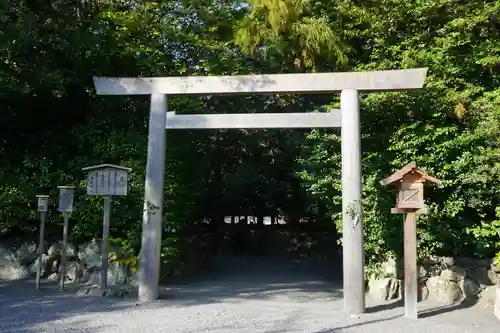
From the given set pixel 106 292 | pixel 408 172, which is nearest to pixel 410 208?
pixel 408 172

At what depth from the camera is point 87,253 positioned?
9453 millimetres

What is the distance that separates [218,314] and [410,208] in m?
3.07

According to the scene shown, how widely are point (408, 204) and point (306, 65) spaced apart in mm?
4479

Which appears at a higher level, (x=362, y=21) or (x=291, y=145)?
(x=362, y=21)

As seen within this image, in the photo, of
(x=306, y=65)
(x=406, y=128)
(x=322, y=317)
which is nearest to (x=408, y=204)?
(x=322, y=317)

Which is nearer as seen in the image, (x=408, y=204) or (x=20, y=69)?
(x=408, y=204)

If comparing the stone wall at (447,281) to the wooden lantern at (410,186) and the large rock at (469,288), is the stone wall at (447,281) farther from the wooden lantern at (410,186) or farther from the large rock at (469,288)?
the wooden lantern at (410,186)

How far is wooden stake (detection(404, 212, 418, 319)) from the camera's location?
6215 millimetres

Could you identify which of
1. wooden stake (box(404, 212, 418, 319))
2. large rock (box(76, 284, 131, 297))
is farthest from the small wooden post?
large rock (box(76, 284, 131, 297))

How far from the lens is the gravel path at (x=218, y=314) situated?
5.61m

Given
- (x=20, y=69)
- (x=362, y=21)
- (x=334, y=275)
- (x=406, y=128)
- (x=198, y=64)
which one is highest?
(x=362, y=21)

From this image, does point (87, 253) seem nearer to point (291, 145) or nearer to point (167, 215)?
point (167, 215)

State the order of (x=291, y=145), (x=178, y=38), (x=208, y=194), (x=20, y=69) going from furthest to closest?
(x=208, y=194), (x=291, y=145), (x=178, y=38), (x=20, y=69)

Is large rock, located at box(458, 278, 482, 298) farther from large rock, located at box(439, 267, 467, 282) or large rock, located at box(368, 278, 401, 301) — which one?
large rock, located at box(368, 278, 401, 301)
